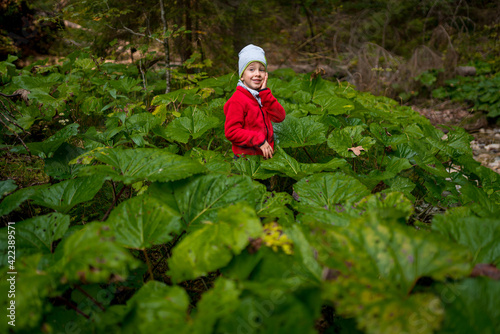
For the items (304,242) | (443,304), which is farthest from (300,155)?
(443,304)

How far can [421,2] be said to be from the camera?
744 cm

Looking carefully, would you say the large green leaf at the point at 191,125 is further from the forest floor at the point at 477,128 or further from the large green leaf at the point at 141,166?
the forest floor at the point at 477,128

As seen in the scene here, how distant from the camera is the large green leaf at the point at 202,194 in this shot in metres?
1.21

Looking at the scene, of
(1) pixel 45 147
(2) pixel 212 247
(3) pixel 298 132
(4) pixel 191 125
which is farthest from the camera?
(4) pixel 191 125

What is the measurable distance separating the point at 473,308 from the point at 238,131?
1471mm

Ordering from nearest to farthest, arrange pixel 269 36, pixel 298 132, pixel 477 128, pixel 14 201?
pixel 14 201, pixel 298 132, pixel 477 128, pixel 269 36

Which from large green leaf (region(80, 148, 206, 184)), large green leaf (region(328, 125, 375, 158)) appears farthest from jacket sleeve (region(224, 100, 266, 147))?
large green leaf (region(80, 148, 206, 184))

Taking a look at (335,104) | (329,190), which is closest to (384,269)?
(329,190)

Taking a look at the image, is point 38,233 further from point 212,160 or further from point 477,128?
point 477,128

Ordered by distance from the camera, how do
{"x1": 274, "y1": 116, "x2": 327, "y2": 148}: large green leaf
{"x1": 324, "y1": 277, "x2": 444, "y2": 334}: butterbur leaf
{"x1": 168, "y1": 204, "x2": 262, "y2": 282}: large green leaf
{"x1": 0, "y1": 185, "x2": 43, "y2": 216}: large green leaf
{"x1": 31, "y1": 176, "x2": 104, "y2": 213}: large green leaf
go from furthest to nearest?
{"x1": 274, "y1": 116, "x2": 327, "y2": 148}: large green leaf → {"x1": 31, "y1": 176, "x2": 104, "y2": 213}: large green leaf → {"x1": 0, "y1": 185, "x2": 43, "y2": 216}: large green leaf → {"x1": 168, "y1": 204, "x2": 262, "y2": 282}: large green leaf → {"x1": 324, "y1": 277, "x2": 444, "y2": 334}: butterbur leaf

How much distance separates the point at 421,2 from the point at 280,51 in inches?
162

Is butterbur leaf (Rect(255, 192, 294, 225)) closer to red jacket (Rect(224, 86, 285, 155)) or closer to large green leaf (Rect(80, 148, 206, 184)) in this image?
large green leaf (Rect(80, 148, 206, 184))

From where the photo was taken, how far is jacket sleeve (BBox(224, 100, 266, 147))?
186cm

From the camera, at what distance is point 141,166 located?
4.27 ft
